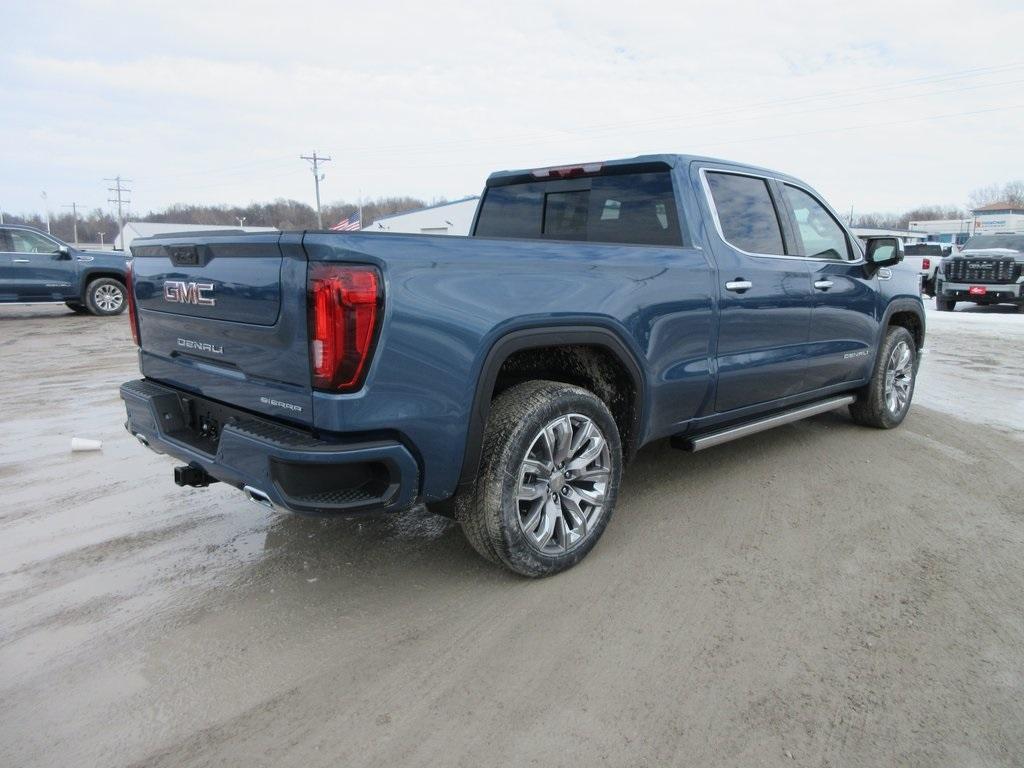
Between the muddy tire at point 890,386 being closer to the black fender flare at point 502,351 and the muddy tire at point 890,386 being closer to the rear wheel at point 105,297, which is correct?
the black fender flare at point 502,351

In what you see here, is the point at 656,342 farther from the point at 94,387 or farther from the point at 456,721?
the point at 94,387

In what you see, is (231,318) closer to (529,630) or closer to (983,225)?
(529,630)

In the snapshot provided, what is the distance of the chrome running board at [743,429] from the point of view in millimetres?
3797

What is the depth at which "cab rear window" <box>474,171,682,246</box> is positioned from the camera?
3785 mm

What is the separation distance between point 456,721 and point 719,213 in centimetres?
293

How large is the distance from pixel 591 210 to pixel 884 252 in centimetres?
229

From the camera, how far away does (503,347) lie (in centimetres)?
274

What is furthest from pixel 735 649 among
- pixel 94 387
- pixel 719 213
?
pixel 94 387

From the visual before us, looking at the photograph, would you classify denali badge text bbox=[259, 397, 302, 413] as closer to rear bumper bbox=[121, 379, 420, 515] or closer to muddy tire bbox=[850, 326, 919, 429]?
rear bumper bbox=[121, 379, 420, 515]

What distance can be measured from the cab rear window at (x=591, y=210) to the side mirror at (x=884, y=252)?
2.07 meters

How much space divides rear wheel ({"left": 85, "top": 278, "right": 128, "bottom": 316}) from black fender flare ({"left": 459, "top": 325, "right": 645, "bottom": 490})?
44.9ft

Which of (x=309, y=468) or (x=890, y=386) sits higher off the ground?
(x=309, y=468)

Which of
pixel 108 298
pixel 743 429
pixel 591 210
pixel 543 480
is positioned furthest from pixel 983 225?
pixel 543 480

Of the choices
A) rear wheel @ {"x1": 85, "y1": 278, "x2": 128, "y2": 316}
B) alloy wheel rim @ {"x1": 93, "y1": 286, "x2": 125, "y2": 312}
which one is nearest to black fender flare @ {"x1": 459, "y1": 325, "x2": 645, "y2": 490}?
rear wheel @ {"x1": 85, "y1": 278, "x2": 128, "y2": 316}
